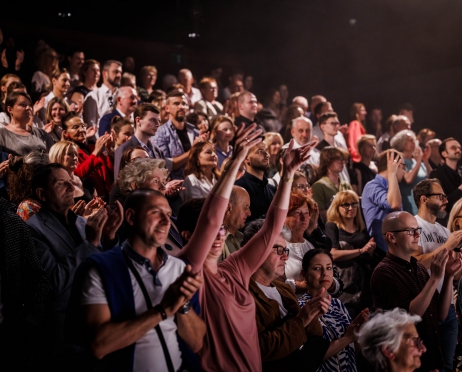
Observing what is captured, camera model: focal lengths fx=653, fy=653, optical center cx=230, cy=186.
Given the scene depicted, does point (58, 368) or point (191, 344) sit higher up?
point (191, 344)

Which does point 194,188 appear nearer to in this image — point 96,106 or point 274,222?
point 274,222

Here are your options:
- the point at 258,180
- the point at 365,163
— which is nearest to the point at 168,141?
the point at 258,180

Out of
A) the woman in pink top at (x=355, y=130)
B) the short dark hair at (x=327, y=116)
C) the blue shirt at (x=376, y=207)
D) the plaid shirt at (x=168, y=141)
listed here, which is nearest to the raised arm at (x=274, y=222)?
the blue shirt at (x=376, y=207)

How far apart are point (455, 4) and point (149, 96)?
224 inches

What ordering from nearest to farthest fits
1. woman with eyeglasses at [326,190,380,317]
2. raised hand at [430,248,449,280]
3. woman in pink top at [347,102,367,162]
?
raised hand at [430,248,449,280]
woman with eyeglasses at [326,190,380,317]
woman in pink top at [347,102,367,162]

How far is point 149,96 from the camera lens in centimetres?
740

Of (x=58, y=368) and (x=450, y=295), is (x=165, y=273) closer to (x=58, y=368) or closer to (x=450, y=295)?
(x=58, y=368)

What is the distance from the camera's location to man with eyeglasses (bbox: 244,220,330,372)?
9.29 feet

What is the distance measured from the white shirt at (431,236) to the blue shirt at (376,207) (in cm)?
43

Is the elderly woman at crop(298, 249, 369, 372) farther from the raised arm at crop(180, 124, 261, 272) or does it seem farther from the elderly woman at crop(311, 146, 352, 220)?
the elderly woman at crop(311, 146, 352, 220)

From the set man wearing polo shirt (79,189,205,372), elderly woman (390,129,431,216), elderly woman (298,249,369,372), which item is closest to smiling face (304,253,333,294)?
elderly woman (298,249,369,372)

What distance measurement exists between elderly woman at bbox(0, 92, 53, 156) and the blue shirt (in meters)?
2.68

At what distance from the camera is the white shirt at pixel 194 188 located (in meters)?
4.77

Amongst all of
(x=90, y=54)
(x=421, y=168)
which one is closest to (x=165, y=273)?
(x=421, y=168)
